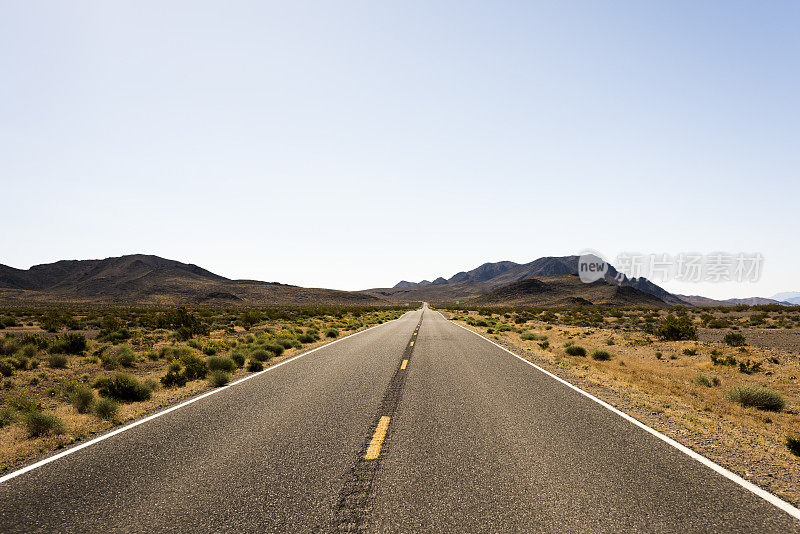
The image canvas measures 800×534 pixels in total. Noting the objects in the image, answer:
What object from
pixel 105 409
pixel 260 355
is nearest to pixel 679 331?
pixel 260 355

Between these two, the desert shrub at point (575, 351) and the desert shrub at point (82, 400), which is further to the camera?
the desert shrub at point (575, 351)

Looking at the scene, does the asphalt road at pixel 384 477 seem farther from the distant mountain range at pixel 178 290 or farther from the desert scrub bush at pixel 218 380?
the distant mountain range at pixel 178 290

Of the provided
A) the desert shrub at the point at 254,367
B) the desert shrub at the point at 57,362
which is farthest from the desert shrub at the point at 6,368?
the desert shrub at the point at 254,367

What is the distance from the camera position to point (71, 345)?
16562 mm

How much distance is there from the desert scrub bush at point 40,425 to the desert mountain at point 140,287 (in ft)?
313

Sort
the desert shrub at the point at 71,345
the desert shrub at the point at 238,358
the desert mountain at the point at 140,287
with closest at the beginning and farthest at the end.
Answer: the desert shrub at the point at 238,358, the desert shrub at the point at 71,345, the desert mountain at the point at 140,287

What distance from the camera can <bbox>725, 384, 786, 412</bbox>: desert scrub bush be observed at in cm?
873

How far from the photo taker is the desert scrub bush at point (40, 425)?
20.7ft

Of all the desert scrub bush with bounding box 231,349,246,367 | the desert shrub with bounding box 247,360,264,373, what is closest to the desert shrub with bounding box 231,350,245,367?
the desert scrub bush with bounding box 231,349,246,367

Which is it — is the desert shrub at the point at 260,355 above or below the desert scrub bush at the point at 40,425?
below

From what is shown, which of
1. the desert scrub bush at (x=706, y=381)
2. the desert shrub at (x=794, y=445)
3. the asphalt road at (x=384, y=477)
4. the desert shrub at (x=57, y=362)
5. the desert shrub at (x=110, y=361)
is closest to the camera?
the asphalt road at (x=384, y=477)

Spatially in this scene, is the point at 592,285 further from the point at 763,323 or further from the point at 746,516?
the point at 746,516

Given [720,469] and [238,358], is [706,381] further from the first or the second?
[238,358]

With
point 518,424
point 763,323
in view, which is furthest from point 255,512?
point 763,323
